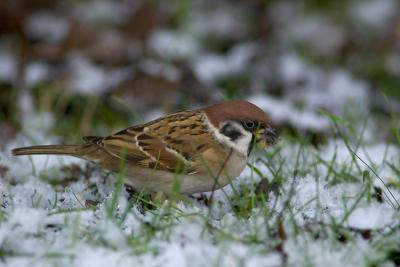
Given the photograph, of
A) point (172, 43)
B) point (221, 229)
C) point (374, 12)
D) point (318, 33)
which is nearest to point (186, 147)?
point (221, 229)

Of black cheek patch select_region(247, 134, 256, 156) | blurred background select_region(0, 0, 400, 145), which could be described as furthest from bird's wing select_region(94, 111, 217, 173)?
blurred background select_region(0, 0, 400, 145)

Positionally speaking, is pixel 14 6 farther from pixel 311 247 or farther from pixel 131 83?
pixel 311 247

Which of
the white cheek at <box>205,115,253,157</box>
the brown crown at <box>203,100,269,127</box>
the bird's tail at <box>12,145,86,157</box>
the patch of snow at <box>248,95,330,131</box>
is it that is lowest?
the patch of snow at <box>248,95,330,131</box>

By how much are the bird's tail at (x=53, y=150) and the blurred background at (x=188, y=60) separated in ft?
2.84

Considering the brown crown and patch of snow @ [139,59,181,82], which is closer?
the brown crown

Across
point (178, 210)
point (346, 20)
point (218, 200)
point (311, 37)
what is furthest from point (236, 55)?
point (178, 210)

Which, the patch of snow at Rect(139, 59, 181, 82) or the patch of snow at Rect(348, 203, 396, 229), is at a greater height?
the patch of snow at Rect(348, 203, 396, 229)

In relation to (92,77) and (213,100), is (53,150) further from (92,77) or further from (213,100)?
(92,77)

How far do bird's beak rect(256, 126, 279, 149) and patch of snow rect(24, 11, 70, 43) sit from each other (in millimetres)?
3311

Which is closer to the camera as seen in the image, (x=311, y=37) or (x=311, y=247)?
(x=311, y=247)

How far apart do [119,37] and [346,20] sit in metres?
2.59

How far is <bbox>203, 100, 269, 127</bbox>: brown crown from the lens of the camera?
3949 mm

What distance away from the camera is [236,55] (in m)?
7.03

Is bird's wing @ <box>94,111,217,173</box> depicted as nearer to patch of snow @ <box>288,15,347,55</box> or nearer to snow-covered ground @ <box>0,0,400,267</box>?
snow-covered ground @ <box>0,0,400,267</box>
